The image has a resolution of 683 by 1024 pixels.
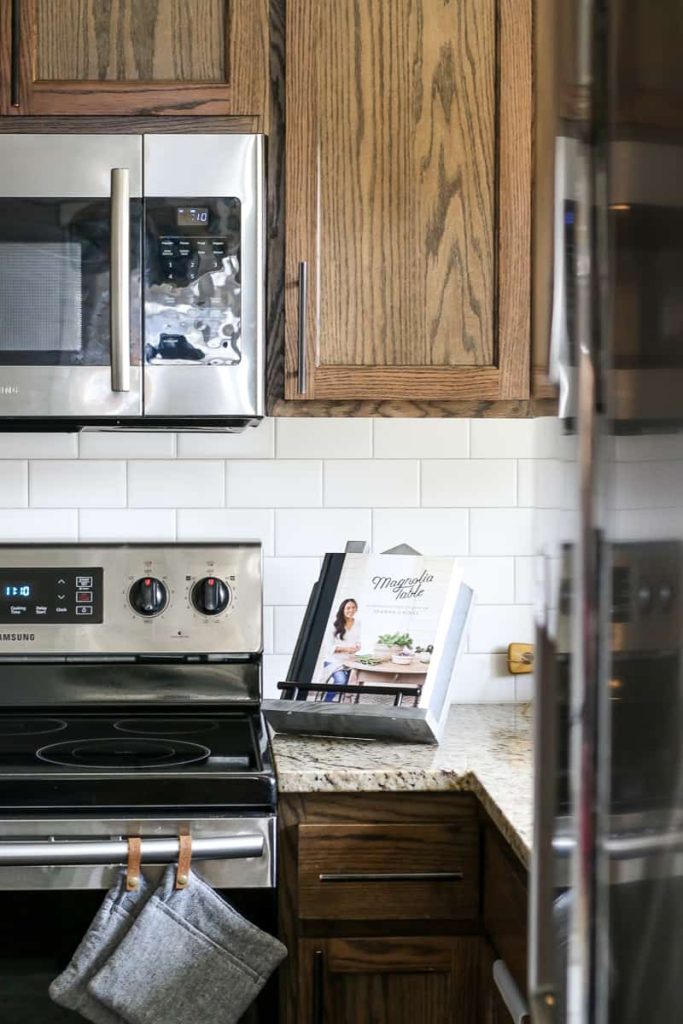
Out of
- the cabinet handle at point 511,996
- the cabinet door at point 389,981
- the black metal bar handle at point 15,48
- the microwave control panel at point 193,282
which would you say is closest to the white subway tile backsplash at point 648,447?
the cabinet handle at point 511,996

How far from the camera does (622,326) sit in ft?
1.08

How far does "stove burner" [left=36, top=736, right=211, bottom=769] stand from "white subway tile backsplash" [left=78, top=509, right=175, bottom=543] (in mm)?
516

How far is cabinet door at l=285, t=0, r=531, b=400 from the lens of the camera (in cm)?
184

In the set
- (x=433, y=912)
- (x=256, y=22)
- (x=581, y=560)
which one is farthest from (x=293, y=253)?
(x=581, y=560)

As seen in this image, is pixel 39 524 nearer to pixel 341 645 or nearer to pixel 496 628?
pixel 341 645

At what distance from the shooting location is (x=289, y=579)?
2.19 metres

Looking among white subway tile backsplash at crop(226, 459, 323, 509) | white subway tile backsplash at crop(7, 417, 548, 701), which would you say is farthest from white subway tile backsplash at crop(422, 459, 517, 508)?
white subway tile backsplash at crop(226, 459, 323, 509)

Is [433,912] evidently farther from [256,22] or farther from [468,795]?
[256,22]

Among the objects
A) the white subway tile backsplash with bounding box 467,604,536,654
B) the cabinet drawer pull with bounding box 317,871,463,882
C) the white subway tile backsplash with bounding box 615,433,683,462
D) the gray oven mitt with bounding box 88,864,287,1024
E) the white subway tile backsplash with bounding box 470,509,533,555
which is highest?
the white subway tile backsplash with bounding box 615,433,683,462

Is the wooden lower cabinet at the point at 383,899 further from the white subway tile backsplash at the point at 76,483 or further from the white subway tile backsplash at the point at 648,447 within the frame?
the white subway tile backsplash at the point at 648,447

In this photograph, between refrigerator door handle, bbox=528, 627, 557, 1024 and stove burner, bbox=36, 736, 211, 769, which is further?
stove burner, bbox=36, 736, 211, 769

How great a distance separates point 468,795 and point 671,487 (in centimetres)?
136

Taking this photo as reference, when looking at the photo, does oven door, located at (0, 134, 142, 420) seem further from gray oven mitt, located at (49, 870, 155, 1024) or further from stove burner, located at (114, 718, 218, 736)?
gray oven mitt, located at (49, 870, 155, 1024)

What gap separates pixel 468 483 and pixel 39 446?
2.78ft
